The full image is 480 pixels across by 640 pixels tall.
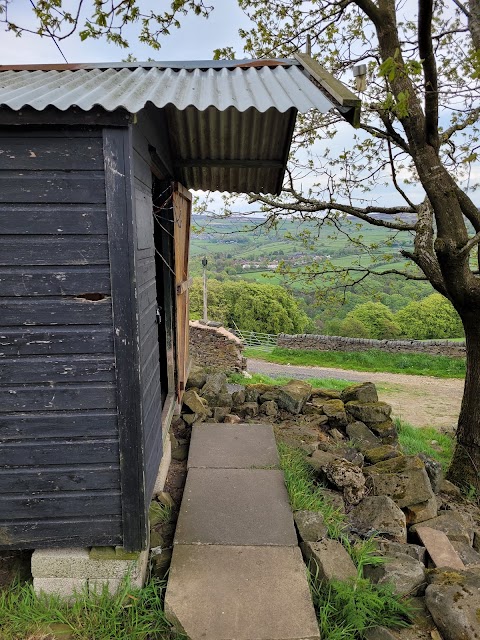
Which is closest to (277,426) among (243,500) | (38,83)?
(243,500)

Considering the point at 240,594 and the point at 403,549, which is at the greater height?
the point at 240,594

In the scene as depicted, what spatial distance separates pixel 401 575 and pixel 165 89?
→ 11.3 ft

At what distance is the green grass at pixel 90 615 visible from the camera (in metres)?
2.46

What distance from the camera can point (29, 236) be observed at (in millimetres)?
2369

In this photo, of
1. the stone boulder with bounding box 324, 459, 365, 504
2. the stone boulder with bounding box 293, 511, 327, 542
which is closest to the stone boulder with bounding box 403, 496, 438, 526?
the stone boulder with bounding box 324, 459, 365, 504

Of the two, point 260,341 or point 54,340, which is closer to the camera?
point 54,340

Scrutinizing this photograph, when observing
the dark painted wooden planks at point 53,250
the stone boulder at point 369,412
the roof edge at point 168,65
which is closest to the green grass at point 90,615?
the dark painted wooden planks at point 53,250

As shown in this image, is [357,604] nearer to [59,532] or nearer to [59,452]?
[59,532]

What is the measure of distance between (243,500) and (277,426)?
193 cm

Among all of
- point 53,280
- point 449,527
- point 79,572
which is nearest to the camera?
point 53,280

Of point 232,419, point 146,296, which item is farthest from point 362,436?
point 146,296

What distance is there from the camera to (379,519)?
3.63 meters

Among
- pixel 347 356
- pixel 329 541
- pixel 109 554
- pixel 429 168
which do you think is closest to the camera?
pixel 109 554

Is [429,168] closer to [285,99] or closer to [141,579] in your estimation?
[285,99]
